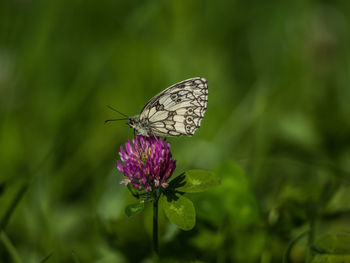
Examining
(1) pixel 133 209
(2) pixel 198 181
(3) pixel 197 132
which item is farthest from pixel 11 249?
(3) pixel 197 132

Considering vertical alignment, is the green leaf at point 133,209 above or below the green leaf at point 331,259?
above

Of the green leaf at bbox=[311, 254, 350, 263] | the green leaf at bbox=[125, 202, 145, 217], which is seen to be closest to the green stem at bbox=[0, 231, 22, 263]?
the green leaf at bbox=[125, 202, 145, 217]

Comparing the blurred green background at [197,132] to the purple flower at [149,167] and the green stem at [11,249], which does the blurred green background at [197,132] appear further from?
the purple flower at [149,167]

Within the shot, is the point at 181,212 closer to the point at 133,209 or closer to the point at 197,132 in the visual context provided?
the point at 133,209

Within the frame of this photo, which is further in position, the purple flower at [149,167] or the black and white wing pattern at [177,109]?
the black and white wing pattern at [177,109]

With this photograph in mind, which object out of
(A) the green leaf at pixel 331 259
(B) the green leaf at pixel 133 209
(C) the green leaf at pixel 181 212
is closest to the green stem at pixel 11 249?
(B) the green leaf at pixel 133 209
